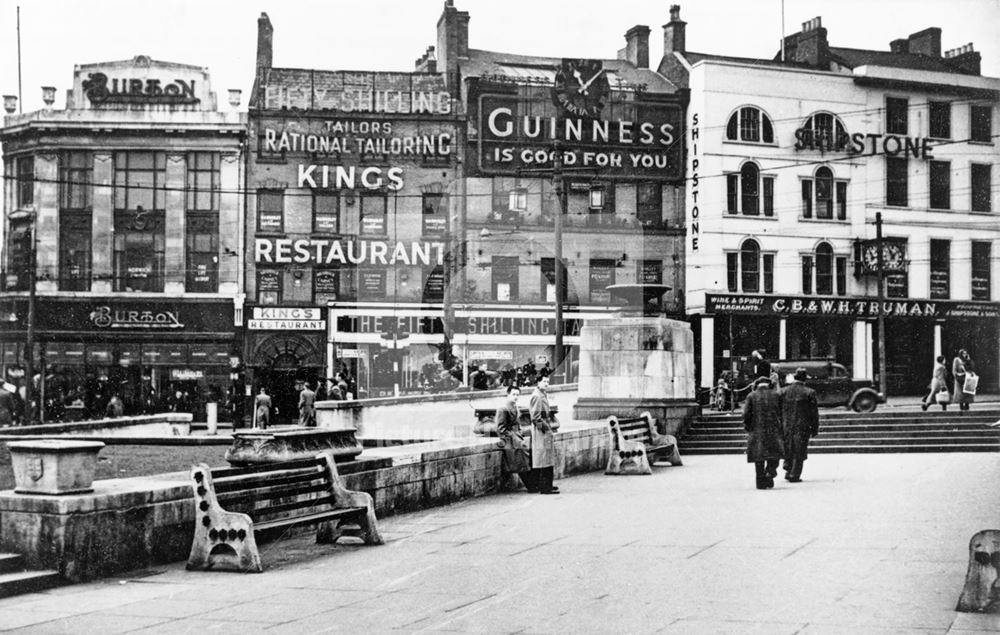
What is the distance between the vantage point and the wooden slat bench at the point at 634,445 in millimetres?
17938

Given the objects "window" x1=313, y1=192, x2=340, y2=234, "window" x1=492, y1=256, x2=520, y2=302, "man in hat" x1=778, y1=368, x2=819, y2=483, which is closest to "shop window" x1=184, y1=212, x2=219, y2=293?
"window" x1=313, y1=192, x2=340, y2=234

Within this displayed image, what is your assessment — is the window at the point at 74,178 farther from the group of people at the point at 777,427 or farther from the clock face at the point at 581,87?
the group of people at the point at 777,427

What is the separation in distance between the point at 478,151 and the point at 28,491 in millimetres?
39514

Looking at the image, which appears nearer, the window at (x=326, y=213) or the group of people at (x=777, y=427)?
the group of people at (x=777, y=427)

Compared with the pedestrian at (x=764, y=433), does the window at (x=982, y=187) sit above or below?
above

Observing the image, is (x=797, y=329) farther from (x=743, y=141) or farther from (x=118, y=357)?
(x=118, y=357)

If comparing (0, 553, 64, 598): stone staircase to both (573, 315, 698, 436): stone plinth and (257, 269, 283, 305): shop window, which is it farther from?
(257, 269, 283, 305): shop window

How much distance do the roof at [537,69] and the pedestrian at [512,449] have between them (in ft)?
110

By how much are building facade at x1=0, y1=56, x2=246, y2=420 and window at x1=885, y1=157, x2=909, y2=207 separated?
25.4 meters

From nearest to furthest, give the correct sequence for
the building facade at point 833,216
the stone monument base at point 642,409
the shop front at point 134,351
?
the stone monument base at point 642,409 < the shop front at point 134,351 < the building facade at point 833,216

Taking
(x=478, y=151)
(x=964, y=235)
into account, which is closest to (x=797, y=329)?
(x=964, y=235)

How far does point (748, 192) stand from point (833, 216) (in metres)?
3.69

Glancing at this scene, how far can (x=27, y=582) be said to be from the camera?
7949 millimetres

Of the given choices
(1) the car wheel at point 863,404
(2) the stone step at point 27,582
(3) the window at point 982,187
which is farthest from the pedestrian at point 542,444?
(3) the window at point 982,187
